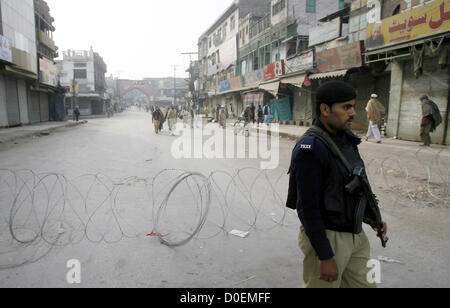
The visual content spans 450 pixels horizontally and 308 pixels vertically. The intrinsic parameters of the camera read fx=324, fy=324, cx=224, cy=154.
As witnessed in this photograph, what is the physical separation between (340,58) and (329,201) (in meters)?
16.3

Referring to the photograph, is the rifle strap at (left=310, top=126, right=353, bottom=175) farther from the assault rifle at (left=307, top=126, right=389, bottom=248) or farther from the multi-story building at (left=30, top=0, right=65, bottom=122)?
the multi-story building at (left=30, top=0, right=65, bottom=122)

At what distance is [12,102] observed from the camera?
881 inches

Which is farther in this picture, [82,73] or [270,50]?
[82,73]

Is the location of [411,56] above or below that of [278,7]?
below

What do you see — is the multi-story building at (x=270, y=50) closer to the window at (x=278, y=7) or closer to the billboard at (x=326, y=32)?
the window at (x=278, y=7)

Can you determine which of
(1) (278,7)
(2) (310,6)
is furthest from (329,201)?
(1) (278,7)

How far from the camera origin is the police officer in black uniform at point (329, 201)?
5.74 feet

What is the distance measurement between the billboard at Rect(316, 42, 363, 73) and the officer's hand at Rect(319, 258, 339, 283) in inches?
594

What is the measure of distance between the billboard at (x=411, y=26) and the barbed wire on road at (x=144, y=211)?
6056 millimetres

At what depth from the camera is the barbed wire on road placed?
3766mm

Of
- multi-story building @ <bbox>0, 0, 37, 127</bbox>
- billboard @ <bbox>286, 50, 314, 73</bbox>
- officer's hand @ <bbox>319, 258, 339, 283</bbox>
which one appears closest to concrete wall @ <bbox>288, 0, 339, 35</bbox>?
billboard @ <bbox>286, 50, 314, 73</bbox>

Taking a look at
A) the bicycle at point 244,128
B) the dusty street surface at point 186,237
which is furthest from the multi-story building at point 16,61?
the dusty street surface at point 186,237

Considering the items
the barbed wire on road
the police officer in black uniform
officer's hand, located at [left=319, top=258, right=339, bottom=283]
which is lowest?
the barbed wire on road

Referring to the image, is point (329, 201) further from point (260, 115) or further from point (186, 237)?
point (260, 115)
